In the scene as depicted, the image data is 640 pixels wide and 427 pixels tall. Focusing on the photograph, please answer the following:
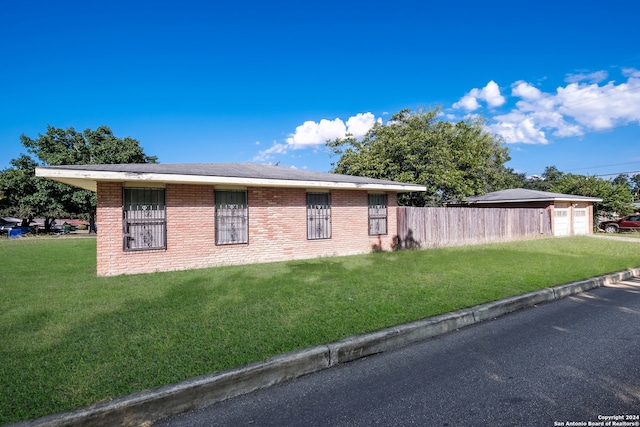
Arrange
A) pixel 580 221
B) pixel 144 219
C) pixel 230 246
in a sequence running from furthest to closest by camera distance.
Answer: pixel 580 221 → pixel 230 246 → pixel 144 219

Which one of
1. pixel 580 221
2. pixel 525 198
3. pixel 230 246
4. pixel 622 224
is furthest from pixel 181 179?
pixel 622 224

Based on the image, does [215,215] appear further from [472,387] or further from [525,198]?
[525,198]

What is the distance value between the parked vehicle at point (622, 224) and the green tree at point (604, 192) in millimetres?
975

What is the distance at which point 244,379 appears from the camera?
2996mm

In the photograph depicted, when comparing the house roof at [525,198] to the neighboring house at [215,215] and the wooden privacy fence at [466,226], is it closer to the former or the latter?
the wooden privacy fence at [466,226]

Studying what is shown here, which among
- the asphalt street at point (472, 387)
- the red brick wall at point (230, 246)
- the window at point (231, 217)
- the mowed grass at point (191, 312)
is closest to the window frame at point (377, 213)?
the red brick wall at point (230, 246)

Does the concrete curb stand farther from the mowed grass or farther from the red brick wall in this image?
the red brick wall

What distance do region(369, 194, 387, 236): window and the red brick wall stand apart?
0.89ft

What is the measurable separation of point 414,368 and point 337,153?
22808mm

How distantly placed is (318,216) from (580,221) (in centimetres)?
1944

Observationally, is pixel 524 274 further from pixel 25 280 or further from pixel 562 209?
pixel 562 209

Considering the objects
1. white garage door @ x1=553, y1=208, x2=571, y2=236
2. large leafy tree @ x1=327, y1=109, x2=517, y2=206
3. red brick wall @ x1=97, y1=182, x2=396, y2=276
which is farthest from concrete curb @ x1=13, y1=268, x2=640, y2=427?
white garage door @ x1=553, y1=208, x2=571, y2=236

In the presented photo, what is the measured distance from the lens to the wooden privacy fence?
13266 mm

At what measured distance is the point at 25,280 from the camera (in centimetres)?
723
